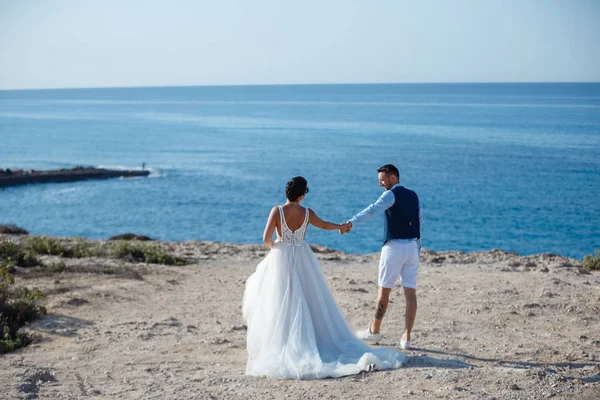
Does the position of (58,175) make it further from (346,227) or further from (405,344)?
(405,344)

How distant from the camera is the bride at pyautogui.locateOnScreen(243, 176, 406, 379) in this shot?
8.17m

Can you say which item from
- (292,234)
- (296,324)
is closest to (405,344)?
(296,324)

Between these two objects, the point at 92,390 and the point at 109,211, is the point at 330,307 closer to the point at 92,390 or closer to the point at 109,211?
the point at 92,390

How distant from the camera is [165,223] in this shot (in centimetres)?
4675

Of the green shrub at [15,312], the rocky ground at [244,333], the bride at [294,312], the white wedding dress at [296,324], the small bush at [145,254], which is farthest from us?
the small bush at [145,254]

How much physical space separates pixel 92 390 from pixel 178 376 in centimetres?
104

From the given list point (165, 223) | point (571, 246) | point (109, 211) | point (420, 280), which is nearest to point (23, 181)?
point (109, 211)

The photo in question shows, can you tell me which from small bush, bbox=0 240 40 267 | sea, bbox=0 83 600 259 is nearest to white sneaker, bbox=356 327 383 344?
small bush, bbox=0 240 40 267

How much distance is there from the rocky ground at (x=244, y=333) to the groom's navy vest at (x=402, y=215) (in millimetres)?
1663

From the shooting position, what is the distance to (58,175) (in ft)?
218

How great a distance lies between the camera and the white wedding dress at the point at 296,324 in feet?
26.3

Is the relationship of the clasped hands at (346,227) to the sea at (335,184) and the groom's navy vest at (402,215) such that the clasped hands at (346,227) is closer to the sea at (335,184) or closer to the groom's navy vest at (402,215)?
the groom's navy vest at (402,215)

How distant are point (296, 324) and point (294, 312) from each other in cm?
16

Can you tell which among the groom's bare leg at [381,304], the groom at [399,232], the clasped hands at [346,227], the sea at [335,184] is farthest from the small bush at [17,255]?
the sea at [335,184]
